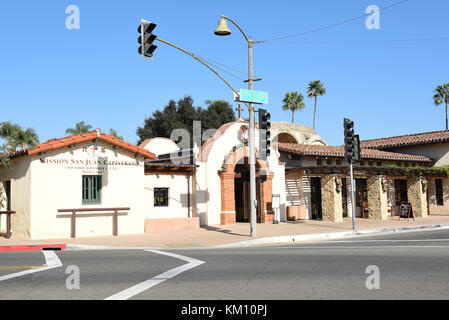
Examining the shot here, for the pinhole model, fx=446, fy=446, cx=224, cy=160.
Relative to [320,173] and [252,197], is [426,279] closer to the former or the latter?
[252,197]

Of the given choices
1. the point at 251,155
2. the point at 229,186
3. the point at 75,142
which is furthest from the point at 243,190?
the point at 75,142

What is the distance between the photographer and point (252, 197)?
16.5 meters

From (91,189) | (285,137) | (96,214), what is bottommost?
(96,214)

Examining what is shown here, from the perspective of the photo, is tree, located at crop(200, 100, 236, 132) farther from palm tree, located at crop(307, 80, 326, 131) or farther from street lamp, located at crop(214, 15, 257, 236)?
street lamp, located at crop(214, 15, 257, 236)

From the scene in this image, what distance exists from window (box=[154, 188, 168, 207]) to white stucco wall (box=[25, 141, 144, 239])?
5.60 ft

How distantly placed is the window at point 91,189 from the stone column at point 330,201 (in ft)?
38.9

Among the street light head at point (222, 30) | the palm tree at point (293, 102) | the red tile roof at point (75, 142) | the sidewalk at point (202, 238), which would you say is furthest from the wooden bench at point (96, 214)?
the palm tree at point (293, 102)

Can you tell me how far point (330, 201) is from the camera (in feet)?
76.9

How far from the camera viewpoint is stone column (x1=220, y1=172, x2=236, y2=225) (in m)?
21.5

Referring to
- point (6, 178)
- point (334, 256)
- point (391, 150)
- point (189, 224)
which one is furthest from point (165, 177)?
point (391, 150)

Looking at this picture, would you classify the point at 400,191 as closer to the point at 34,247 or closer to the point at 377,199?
the point at 377,199

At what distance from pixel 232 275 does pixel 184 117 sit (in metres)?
50.4
